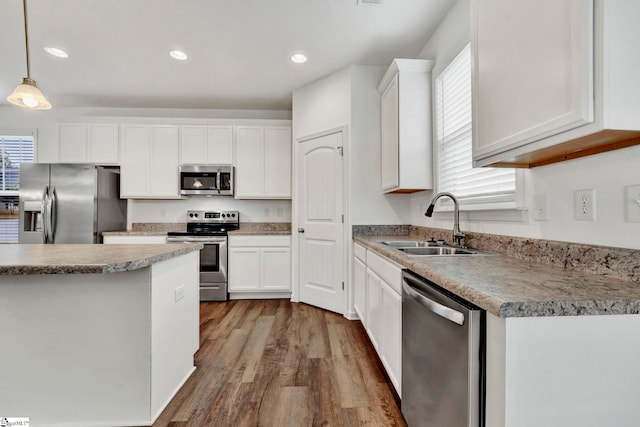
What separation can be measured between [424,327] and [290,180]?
10.1 ft

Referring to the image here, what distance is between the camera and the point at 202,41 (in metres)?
2.71

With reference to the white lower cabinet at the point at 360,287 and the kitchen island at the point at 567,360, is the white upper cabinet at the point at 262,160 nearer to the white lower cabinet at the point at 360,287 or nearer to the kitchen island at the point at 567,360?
the white lower cabinet at the point at 360,287

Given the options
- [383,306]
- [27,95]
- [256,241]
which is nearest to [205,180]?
[256,241]

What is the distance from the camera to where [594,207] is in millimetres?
1140

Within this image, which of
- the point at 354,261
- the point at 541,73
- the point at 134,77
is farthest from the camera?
the point at 134,77

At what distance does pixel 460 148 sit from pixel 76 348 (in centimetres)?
260

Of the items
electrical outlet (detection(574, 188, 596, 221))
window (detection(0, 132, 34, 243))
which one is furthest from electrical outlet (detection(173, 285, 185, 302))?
window (detection(0, 132, 34, 243))

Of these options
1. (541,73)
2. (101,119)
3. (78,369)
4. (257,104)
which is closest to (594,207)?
(541,73)

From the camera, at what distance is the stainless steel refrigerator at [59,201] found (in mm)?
3512

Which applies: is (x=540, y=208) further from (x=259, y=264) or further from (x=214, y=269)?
(x=214, y=269)

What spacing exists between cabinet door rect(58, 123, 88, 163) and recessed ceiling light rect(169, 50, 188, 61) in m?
1.97

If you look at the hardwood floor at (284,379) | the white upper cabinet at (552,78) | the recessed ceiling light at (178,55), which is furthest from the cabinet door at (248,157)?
A: the white upper cabinet at (552,78)

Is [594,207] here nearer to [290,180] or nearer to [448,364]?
[448,364]

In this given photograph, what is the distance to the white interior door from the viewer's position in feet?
10.5
